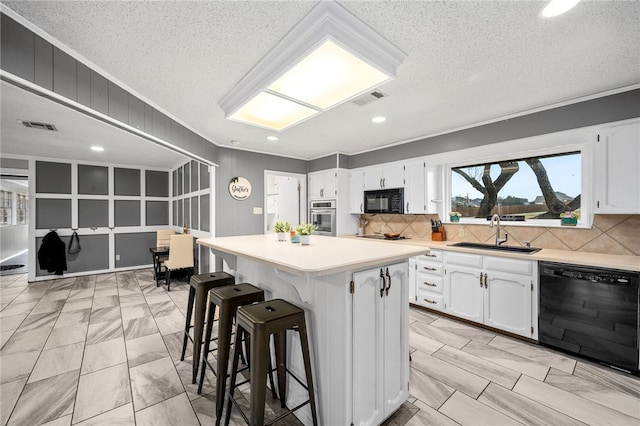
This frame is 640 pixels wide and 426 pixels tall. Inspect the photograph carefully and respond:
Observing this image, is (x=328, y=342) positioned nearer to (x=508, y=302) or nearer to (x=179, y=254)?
(x=508, y=302)

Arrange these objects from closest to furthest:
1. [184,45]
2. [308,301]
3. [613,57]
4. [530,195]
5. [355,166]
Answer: [308,301], [184,45], [613,57], [530,195], [355,166]

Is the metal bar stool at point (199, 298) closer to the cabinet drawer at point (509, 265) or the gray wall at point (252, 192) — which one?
the gray wall at point (252, 192)

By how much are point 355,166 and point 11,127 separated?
4753mm

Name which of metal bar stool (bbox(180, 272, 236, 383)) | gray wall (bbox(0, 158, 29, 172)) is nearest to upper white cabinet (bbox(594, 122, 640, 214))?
metal bar stool (bbox(180, 272, 236, 383))

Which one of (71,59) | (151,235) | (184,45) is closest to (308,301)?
(184,45)

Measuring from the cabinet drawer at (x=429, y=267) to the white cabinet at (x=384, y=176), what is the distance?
1242 millimetres

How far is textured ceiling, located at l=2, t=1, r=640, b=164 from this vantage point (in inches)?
56.8

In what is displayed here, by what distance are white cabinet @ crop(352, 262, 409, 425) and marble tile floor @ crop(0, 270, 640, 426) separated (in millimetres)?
221

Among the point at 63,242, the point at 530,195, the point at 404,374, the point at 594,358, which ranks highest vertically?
the point at 530,195

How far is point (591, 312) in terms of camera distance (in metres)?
2.26

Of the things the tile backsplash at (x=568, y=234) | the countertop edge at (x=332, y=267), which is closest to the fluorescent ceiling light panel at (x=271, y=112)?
the countertop edge at (x=332, y=267)

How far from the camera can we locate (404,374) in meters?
1.78

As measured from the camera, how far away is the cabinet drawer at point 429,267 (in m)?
3.31

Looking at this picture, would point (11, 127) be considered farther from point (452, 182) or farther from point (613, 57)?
point (613, 57)
